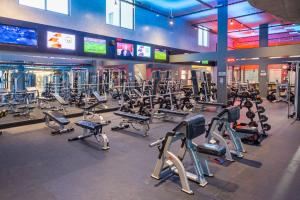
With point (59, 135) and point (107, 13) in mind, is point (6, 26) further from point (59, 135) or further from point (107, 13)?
point (107, 13)

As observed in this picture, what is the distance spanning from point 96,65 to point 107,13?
3.21 meters

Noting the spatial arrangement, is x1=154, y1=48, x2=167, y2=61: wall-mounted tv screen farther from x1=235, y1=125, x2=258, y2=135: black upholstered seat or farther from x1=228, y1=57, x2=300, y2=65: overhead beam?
x1=235, y1=125, x2=258, y2=135: black upholstered seat

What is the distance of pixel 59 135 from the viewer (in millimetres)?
5480

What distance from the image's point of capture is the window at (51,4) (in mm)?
7926

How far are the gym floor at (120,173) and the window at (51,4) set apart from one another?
520cm

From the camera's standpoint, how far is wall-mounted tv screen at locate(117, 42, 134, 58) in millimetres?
9484

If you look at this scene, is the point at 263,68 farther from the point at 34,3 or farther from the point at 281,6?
the point at 34,3

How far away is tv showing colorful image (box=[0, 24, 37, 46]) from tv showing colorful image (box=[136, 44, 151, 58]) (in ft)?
14.6

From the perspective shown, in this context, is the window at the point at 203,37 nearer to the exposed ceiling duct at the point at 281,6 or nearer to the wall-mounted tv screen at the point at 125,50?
the wall-mounted tv screen at the point at 125,50

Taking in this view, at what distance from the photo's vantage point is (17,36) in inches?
263

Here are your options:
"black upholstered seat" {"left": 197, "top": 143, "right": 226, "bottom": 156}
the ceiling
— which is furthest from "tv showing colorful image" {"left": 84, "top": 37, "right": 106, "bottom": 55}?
"black upholstered seat" {"left": 197, "top": 143, "right": 226, "bottom": 156}

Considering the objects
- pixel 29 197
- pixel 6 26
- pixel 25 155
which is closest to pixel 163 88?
pixel 6 26

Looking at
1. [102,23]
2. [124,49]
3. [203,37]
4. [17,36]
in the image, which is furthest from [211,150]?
[203,37]

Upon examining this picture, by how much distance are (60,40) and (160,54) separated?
531 centimetres
